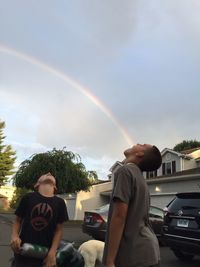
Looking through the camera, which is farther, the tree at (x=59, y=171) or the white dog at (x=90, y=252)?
the tree at (x=59, y=171)

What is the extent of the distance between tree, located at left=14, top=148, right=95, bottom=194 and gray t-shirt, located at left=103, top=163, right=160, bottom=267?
3630 centimetres

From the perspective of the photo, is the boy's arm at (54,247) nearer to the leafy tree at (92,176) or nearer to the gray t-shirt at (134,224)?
the gray t-shirt at (134,224)

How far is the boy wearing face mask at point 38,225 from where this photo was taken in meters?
4.63

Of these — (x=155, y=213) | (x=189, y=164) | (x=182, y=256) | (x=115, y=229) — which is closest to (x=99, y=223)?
(x=155, y=213)

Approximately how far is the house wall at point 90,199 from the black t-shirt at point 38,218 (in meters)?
37.2

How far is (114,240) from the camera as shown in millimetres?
3389

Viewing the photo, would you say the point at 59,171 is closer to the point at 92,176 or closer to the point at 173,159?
the point at 92,176

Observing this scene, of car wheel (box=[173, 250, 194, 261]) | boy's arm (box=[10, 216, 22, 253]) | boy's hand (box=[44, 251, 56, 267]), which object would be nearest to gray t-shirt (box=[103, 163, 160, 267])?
boy's hand (box=[44, 251, 56, 267])

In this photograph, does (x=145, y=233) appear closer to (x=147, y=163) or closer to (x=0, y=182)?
(x=147, y=163)

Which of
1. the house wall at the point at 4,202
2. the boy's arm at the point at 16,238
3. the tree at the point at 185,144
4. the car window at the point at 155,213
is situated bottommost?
the boy's arm at the point at 16,238

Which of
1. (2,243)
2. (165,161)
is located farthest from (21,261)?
(165,161)

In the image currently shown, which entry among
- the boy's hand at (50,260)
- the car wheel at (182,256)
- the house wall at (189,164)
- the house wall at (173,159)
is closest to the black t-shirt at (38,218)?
the boy's hand at (50,260)

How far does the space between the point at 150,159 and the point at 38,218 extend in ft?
5.12

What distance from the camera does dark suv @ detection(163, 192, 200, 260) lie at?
9.93 meters
